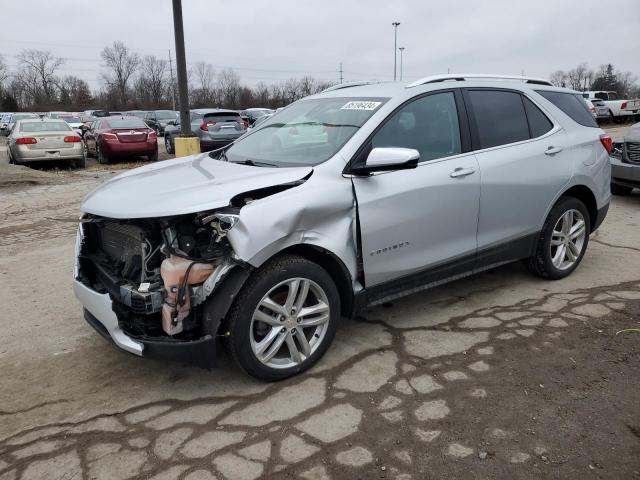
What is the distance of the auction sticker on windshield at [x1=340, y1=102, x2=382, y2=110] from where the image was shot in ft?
11.9

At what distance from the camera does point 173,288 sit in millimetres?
2807

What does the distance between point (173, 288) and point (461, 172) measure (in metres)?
2.19

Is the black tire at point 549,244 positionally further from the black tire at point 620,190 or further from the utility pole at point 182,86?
the utility pole at point 182,86

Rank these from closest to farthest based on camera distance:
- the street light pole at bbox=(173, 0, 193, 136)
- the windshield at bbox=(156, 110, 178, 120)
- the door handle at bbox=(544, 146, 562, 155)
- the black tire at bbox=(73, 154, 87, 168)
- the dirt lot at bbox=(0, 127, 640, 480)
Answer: the dirt lot at bbox=(0, 127, 640, 480) < the door handle at bbox=(544, 146, 562, 155) < the street light pole at bbox=(173, 0, 193, 136) < the black tire at bbox=(73, 154, 87, 168) < the windshield at bbox=(156, 110, 178, 120)

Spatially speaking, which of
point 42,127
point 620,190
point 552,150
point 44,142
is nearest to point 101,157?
point 42,127

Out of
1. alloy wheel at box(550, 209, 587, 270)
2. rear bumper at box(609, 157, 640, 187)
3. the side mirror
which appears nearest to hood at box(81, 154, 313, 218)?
the side mirror

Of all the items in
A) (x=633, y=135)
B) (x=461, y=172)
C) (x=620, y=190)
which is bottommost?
(x=620, y=190)

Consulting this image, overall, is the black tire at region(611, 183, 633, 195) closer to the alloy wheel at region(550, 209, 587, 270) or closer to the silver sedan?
the alloy wheel at region(550, 209, 587, 270)

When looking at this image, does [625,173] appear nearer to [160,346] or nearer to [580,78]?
[160,346]

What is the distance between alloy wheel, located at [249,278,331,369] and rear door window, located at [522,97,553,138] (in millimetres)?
2530

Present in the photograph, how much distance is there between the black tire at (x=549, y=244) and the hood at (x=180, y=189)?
8.02ft

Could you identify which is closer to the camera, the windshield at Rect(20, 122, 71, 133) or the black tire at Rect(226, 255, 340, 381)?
the black tire at Rect(226, 255, 340, 381)

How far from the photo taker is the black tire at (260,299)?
2859 mm

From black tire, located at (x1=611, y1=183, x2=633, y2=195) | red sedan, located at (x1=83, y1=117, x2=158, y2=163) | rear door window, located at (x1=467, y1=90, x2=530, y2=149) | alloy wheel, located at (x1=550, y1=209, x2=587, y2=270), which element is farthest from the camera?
red sedan, located at (x1=83, y1=117, x2=158, y2=163)
